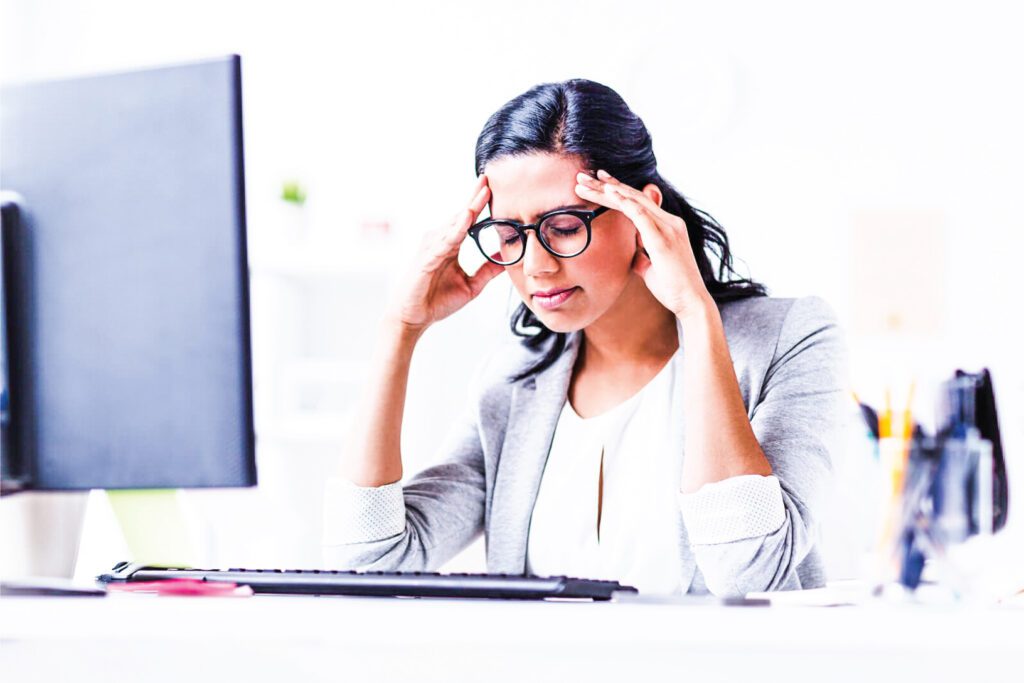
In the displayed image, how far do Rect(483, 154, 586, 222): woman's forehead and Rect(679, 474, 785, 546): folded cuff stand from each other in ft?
1.33

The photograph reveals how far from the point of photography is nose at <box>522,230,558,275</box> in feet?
3.67

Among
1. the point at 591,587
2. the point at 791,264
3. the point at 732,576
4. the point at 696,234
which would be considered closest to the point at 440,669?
the point at 591,587

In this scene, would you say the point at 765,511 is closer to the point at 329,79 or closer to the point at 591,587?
the point at 591,587

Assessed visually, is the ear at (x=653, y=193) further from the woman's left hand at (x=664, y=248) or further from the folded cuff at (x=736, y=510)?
the folded cuff at (x=736, y=510)

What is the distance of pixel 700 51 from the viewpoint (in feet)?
7.68

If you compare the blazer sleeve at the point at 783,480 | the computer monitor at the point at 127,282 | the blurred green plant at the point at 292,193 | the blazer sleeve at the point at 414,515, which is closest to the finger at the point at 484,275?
the blazer sleeve at the point at 414,515

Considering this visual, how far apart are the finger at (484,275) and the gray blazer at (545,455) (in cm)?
19

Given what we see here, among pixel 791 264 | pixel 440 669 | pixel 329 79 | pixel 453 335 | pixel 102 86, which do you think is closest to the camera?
pixel 440 669

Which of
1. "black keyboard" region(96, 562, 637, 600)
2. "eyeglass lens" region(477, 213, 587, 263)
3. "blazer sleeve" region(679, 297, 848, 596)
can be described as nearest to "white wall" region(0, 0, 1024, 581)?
"blazer sleeve" region(679, 297, 848, 596)

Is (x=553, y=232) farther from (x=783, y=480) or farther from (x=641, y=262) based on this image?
(x=783, y=480)

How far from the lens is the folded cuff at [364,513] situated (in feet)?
3.77

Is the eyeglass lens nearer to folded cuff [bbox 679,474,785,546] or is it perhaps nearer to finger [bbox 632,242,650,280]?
finger [bbox 632,242,650,280]

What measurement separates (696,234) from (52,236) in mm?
883

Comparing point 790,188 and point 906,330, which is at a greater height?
point 790,188
